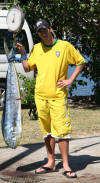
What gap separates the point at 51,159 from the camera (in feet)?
19.2

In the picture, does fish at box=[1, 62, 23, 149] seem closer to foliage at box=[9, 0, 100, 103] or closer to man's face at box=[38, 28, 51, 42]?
man's face at box=[38, 28, 51, 42]

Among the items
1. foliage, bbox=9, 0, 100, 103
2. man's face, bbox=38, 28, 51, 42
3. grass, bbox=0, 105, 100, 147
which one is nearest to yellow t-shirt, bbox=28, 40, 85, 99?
man's face, bbox=38, 28, 51, 42

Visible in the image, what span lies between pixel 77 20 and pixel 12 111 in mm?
8328

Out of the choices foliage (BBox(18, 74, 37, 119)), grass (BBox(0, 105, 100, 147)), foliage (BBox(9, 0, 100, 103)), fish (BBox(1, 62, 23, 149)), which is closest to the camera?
fish (BBox(1, 62, 23, 149))

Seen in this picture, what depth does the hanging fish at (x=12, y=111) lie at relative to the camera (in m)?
5.45

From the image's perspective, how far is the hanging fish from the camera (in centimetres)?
545

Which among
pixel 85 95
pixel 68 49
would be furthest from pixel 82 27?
pixel 68 49

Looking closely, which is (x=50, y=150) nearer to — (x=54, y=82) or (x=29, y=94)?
(x=54, y=82)

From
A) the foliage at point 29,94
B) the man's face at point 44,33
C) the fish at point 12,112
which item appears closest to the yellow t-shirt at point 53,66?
the man's face at point 44,33

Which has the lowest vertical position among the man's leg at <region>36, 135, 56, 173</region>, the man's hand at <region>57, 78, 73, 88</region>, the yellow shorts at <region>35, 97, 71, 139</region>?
the man's leg at <region>36, 135, 56, 173</region>

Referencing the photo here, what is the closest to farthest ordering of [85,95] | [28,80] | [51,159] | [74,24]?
[51,159], [28,80], [74,24], [85,95]

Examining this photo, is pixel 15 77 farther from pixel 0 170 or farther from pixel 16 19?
pixel 0 170

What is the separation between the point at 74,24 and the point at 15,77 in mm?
8192

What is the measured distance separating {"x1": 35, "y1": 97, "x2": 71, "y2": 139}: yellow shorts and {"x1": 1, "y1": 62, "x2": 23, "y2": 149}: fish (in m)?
0.28
